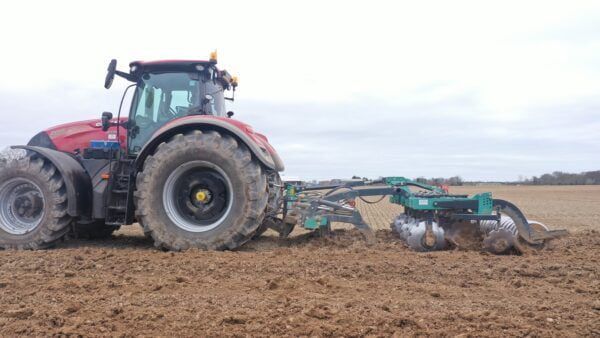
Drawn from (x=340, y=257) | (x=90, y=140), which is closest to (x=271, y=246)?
(x=340, y=257)

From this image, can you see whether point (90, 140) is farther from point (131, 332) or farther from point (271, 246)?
point (131, 332)

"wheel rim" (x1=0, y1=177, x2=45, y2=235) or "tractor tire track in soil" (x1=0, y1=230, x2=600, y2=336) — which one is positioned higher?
"wheel rim" (x1=0, y1=177, x2=45, y2=235)

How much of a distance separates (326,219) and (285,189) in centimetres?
139

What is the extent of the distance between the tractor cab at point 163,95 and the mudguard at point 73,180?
0.66 m

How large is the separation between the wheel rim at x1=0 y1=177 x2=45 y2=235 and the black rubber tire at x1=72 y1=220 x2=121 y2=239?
529 mm

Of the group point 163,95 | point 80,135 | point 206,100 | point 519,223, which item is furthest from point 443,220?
point 80,135

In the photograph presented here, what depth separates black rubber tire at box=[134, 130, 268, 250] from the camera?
4887 millimetres

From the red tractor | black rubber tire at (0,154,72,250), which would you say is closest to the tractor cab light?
the red tractor

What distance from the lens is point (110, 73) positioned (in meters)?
5.54

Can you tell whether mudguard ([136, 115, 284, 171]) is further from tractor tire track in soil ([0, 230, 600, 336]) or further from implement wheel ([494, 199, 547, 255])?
implement wheel ([494, 199, 547, 255])

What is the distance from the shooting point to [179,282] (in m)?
3.64

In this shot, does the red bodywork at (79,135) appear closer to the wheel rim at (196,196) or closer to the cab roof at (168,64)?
the cab roof at (168,64)

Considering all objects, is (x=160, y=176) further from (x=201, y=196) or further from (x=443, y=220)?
(x=443, y=220)

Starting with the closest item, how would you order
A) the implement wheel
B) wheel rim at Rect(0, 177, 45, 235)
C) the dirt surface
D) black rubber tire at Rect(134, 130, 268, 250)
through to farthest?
the dirt surface
black rubber tire at Rect(134, 130, 268, 250)
the implement wheel
wheel rim at Rect(0, 177, 45, 235)
